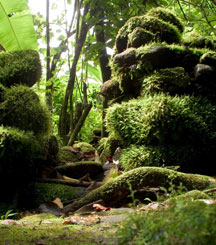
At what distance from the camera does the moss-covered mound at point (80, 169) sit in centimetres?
440

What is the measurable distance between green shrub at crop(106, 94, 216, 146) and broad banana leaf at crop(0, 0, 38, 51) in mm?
2119

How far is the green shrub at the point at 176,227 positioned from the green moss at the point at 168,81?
3617 mm

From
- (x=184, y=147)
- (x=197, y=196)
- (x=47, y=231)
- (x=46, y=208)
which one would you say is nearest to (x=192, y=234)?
(x=47, y=231)

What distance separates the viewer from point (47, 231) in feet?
6.33

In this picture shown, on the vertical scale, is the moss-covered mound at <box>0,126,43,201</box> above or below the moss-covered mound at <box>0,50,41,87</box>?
below

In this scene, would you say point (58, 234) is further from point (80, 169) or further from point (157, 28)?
point (157, 28)

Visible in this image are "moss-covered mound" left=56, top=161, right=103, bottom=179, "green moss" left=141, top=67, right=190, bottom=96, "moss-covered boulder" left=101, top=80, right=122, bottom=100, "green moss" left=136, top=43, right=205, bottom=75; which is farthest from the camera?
"moss-covered boulder" left=101, top=80, right=122, bottom=100

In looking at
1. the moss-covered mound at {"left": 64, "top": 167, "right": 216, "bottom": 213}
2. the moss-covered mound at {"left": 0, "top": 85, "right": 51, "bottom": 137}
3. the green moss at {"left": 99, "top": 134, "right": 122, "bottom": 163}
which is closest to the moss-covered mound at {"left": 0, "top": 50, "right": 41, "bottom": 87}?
the moss-covered mound at {"left": 0, "top": 85, "right": 51, "bottom": 137}

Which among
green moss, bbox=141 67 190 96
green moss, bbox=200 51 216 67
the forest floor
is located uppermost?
green moss, bbox=200 51 216 67

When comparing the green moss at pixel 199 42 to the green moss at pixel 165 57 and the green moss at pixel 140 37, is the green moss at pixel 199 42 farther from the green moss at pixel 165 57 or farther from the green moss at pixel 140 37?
the green moss at pixel 140 37

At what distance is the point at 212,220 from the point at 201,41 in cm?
497

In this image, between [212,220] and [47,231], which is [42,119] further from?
[212,220]

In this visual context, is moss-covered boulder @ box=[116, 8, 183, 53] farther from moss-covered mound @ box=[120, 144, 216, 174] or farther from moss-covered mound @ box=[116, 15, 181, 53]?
moss-covered mound @ box=[120, 144, 216, 174]

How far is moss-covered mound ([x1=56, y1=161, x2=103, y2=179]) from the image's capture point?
14.4 feet
